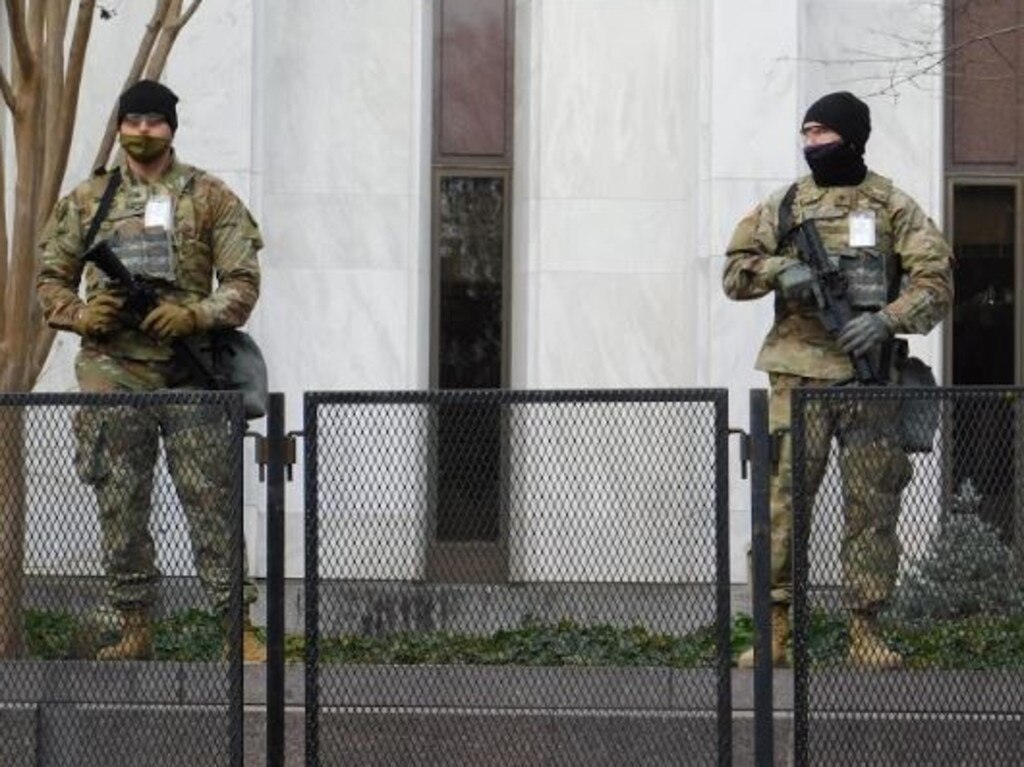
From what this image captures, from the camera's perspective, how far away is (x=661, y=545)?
7.73 meters

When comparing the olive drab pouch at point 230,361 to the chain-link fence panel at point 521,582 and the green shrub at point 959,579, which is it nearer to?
the chain-link fence panel at point 521,582

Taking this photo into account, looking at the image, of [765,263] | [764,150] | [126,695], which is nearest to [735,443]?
[765,263]

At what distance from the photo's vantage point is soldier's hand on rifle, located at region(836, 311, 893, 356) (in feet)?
29.7

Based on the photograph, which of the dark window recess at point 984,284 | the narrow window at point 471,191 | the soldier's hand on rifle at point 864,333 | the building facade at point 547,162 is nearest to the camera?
the soldier's hand on rifle at point 864,333

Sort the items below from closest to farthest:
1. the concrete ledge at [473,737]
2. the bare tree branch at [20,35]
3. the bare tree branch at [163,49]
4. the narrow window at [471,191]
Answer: the concrete ledge at [473,737] → the bare tree branch at [20,35] → the bare tree branch at [163,49] → the narrow window at [471,191]

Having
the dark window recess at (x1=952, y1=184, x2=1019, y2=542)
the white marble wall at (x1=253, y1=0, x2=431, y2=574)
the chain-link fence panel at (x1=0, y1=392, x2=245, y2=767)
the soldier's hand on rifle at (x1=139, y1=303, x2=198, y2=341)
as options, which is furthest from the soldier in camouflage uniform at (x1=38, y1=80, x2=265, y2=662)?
the dark window recess at (x1=952, y1=184, x2=1019, y2=542)

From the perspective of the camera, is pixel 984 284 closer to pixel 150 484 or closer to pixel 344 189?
pixel 344 189

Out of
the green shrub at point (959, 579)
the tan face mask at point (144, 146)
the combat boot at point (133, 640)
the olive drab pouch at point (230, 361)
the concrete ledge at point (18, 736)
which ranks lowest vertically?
the concrete ledge at point (18, 736)

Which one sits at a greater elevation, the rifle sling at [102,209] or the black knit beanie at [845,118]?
the black knit beanie at [845,118]

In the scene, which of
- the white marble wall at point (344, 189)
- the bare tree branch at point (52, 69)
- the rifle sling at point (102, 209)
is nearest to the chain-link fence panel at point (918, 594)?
the rifle sling at point (102, 209)

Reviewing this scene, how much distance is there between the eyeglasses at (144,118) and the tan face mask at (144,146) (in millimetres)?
52

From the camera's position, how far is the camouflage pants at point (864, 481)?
7652 millimetres

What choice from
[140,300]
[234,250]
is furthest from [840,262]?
[140,300]

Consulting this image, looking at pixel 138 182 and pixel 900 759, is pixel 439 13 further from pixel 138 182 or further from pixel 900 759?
pixel 900 759
